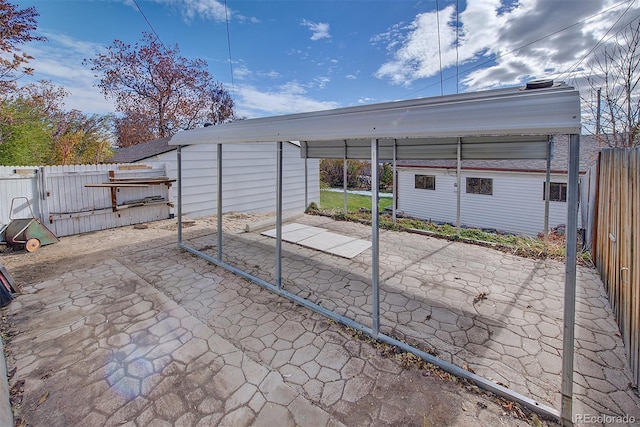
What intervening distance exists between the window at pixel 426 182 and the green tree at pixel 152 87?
12.2 metres

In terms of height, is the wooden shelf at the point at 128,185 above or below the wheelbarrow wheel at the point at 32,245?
above

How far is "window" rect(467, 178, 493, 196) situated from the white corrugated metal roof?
21.8 ft

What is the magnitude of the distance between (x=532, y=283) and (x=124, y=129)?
18327 mm

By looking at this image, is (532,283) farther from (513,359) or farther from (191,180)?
(191,180)

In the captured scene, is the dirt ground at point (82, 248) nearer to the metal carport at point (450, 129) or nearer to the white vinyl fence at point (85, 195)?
the white vinyl fence at point (85, 195)

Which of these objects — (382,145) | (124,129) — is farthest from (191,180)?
(124,129)

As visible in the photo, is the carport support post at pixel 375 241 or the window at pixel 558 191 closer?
the carport support post at pixel 375 241

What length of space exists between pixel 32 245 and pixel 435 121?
7.21 metres

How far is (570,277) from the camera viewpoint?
1.79 m

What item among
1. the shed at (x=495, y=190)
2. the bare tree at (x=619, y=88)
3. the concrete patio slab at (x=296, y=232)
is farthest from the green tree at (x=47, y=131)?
the bare tree at (x=619, y=88)

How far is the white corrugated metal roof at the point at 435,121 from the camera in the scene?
1720 millimetres

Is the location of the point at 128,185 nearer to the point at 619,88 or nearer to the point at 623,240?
the point at 623,240

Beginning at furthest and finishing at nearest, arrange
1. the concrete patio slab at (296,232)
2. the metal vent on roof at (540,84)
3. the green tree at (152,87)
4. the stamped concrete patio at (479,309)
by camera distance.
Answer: the green tree at (152,87) < the concrete patio slab at (296,232) < the stamped concrete patio at (479,309) < the metal vent on roof at (540,84)

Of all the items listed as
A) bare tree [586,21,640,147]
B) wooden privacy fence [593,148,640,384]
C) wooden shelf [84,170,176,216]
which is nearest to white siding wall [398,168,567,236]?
bare tree [586,21,640,147]
